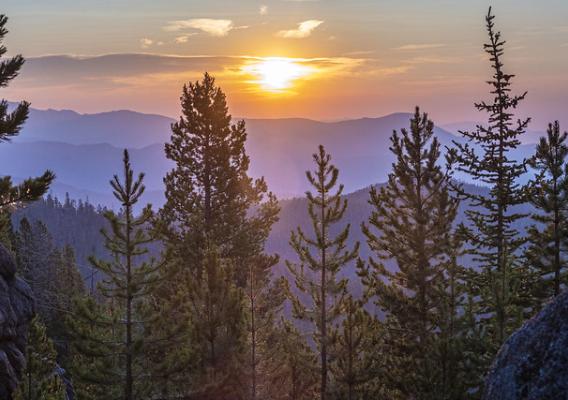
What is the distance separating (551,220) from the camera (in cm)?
2180

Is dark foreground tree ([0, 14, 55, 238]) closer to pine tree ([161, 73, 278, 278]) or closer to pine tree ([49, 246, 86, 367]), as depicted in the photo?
pine tree ([161, 73, 278, 278])

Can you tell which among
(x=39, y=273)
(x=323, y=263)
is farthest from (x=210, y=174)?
(x=39, y=273)

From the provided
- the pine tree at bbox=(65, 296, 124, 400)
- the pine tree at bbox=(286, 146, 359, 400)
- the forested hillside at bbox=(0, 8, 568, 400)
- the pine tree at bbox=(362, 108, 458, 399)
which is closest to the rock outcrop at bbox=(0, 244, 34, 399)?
the forested hillside at bbox=(0, 8, 568, 400)

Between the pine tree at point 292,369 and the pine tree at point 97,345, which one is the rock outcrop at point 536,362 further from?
the pine tree at point 97,345

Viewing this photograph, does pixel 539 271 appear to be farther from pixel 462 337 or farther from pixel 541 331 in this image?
pixel 541 331

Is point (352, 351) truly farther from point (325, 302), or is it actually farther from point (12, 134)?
point (12, 134)

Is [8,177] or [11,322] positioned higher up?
[8,177]

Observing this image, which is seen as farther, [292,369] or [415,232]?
[415,232]

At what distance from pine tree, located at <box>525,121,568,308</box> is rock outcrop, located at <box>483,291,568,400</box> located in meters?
13.4

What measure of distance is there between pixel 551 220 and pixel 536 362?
1464cm

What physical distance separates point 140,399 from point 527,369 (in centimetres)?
1375

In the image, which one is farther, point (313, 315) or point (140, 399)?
point (313, 315)

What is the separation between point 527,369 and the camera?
8.64 m

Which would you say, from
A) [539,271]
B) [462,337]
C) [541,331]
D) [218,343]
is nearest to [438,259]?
[539,271]
